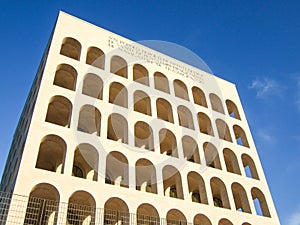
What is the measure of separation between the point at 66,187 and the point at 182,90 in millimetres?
12123

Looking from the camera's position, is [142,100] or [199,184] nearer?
[199,184]

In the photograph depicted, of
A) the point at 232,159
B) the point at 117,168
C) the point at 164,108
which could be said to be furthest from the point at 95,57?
the point at 232,159

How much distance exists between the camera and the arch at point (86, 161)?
14613mm

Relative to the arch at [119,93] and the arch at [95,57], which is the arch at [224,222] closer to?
the arch at [119,93]

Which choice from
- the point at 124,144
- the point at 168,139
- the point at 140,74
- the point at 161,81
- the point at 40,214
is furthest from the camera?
the point at 161,81

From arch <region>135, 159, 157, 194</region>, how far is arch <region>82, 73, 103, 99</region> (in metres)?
4.46

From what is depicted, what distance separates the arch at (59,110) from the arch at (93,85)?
80.1 inches

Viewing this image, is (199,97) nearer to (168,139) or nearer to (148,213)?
(168,139)

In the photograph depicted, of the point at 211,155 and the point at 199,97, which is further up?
the point at 199,97

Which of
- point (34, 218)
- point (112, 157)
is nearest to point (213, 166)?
point (112, 157)

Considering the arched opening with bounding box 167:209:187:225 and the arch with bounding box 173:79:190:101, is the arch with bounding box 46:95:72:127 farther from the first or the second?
the arch with bounding box 173:79:190:101

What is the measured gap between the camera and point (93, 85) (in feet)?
61.2

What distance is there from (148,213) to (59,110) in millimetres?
7426

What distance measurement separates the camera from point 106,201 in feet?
43.7
